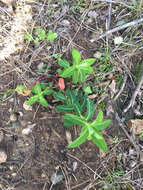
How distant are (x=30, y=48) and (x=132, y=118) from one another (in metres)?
1.69

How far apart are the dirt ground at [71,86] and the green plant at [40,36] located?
5 centimetres

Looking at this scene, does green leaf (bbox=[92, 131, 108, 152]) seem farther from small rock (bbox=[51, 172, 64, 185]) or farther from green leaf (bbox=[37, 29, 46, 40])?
green leaf (bbox=[37, 29, 46, 40])

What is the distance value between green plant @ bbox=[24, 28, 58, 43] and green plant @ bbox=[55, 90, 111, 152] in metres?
A: 0.79

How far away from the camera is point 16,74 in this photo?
2.31 m

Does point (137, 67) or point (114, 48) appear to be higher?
point (114, 48)

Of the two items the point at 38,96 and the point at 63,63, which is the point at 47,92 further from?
the point at 63,63

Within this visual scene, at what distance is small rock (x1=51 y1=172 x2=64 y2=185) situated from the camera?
221 cm

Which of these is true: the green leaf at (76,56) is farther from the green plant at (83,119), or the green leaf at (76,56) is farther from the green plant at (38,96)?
the green plant at (38,96)

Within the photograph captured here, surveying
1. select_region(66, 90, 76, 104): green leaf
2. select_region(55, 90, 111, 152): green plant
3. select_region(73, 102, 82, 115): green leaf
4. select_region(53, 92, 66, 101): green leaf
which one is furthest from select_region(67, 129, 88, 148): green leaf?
select_region(53, 92, 66, 101): green leaf

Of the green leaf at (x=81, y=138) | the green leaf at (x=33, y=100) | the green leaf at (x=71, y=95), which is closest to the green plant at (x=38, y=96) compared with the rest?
the green leaf at (x=33, y=100)

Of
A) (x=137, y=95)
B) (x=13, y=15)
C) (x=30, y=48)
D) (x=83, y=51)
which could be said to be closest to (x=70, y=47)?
(x=83, y=51)

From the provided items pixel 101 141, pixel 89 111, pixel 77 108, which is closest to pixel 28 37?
pixel 77 108

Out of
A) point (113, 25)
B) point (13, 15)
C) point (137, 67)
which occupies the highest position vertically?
point (13, 15)

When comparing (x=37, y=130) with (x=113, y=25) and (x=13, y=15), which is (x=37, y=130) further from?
(x=113, y=25)
